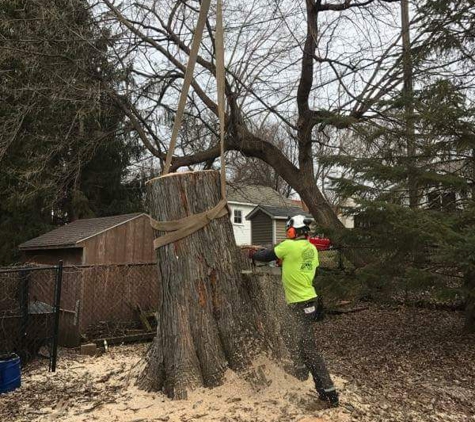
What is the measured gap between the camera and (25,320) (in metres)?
7.04

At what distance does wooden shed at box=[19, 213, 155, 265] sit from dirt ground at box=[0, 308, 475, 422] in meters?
4.13

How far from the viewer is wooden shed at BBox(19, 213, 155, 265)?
11.5 meters

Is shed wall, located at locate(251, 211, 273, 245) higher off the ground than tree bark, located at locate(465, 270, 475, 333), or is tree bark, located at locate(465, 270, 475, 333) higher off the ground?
shed wall, located at locate(251, 211, 273, 245)

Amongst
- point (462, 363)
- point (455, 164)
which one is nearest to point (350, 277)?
point (462, 363)

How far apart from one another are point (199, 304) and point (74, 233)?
8598 mm

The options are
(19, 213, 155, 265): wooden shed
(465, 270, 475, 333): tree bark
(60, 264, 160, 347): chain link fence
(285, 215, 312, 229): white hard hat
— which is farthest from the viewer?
(19, 213, 155, 265): wooden shed

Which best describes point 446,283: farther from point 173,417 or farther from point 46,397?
point 46,397

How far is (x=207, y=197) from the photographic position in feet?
15.3

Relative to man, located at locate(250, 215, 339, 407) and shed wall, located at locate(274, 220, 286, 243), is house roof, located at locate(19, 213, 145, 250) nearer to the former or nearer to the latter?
man, located at locate(250, 215, 339, 407)

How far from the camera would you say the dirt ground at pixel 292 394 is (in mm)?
4090

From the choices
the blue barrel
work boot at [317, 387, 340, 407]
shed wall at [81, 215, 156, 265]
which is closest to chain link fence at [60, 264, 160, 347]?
shed wall at [81, 215, 156, 265]

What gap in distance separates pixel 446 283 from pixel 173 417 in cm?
429

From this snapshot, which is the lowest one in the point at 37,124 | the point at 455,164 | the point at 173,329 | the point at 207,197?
the point at 173,329

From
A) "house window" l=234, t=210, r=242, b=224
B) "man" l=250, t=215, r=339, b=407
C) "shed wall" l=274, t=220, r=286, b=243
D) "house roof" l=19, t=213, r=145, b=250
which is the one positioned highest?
"house window" l=234, t=210, r=242, b=224
